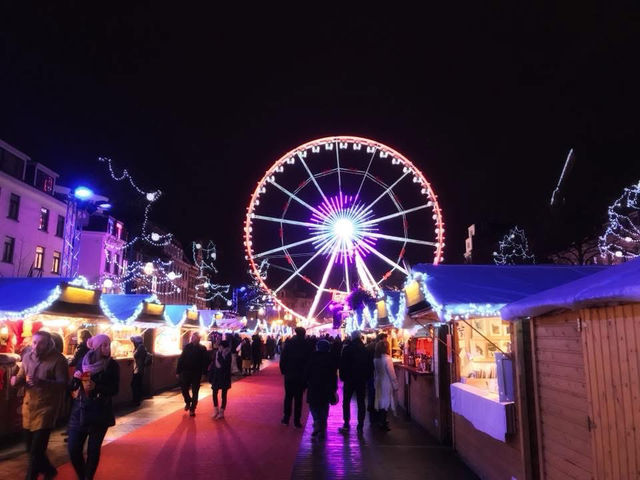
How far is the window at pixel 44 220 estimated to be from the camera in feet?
129

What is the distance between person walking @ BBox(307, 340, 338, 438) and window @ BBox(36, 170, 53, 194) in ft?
109

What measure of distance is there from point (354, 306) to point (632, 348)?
22.9 m

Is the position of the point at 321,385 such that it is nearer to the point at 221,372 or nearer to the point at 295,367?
the point at 295,367

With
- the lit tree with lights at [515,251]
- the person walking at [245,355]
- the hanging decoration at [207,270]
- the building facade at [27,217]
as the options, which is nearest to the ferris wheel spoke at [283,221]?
the person walking at [245,355]

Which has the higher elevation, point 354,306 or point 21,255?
point 21,255

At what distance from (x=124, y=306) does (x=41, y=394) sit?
A: 35.8 ft

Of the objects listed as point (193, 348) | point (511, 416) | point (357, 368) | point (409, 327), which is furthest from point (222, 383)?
point (511, 416)

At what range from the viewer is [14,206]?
36.1 meters

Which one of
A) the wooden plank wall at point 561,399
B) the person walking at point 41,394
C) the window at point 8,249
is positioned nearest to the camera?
the wooden plank wall at point 561,399

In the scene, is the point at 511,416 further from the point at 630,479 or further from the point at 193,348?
the point at 193,348

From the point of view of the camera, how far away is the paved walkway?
26.7 feet

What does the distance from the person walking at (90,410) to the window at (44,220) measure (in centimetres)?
3624

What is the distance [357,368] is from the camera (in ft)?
39.6

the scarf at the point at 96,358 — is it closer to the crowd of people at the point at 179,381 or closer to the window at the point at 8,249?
the crowd of people at the point at 179,381
